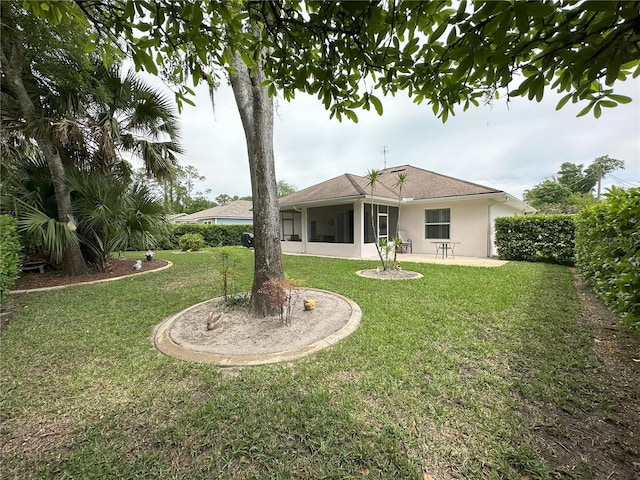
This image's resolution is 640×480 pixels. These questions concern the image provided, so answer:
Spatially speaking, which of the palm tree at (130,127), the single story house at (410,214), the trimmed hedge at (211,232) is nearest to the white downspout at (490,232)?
the single story house at (410,214)

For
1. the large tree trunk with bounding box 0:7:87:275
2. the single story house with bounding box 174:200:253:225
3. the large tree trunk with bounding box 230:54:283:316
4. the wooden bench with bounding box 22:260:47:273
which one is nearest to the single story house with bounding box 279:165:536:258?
the large tree trunk with bounding box 230:54:283:316

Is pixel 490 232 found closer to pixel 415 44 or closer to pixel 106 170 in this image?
pixel 415 44

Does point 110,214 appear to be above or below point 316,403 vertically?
above

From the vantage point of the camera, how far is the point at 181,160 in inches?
356

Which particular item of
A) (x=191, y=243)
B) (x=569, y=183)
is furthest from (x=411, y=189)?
(x=569, y=183)

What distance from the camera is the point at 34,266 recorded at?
770 cm

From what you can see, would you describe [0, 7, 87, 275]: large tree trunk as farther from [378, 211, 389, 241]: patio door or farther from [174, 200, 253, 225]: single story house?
[174, 200, 253, 225]: single story house

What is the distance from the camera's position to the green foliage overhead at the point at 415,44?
0.95 meters

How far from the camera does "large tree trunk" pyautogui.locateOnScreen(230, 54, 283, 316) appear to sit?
4008mm

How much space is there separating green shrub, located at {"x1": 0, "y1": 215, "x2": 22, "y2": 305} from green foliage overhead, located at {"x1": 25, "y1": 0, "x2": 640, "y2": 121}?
18.1ft

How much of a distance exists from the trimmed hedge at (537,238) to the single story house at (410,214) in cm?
92

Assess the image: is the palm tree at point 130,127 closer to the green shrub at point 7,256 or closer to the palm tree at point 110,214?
the palm tree at point 110,214

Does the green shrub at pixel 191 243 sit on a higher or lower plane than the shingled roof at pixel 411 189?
lower

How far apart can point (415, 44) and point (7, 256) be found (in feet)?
24.8
